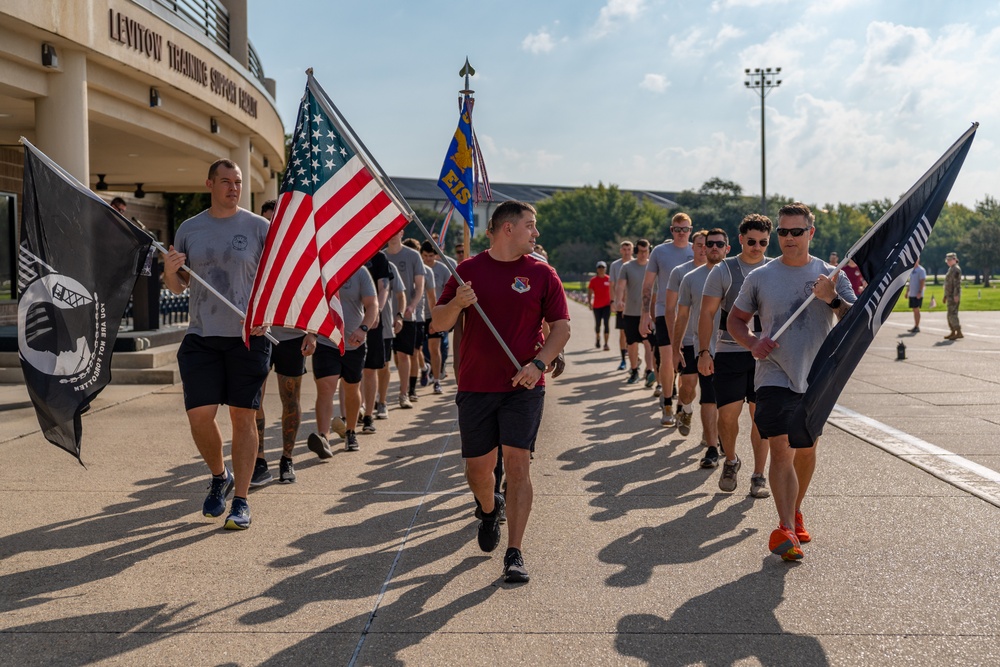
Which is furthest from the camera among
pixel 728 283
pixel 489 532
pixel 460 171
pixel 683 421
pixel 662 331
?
pixel 460 171

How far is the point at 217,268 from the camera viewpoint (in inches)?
250

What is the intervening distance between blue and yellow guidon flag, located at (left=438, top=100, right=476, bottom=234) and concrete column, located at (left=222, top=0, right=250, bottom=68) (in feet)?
22.9

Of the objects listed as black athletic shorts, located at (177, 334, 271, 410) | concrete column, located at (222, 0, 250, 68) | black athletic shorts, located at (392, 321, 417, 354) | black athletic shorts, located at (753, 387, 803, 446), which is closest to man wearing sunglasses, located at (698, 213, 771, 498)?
black athletic shorts, located at (753, 387, 803, 446)

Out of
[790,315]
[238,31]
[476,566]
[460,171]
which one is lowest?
[476,566]

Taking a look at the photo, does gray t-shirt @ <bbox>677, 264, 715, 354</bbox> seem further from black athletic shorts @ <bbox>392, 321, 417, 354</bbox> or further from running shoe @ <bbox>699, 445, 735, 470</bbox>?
black athletic shorts @ <bbox>392, 321, 417, 354</bbox>

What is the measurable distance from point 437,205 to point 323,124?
163 metres

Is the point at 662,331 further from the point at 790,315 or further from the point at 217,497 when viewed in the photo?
the point at 217,497

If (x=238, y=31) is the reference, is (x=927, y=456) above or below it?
below

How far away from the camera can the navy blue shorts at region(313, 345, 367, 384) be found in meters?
8.72

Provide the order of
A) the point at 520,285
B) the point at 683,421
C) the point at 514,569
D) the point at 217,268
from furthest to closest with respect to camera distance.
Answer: the point at 683,421
the point at 217,268
the point at 520,285
the point at 514,569

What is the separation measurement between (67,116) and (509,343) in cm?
1092

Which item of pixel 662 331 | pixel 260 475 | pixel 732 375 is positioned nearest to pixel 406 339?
pixel 662 331

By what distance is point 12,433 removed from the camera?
388 inches

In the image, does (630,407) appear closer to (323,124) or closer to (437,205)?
(323,124)
